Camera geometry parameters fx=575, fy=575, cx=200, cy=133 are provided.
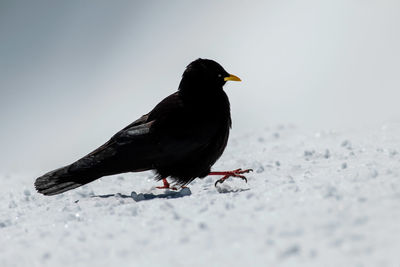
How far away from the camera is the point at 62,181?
6.20m

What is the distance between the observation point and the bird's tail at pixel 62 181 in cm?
610

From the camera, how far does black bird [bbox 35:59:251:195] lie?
6074 millimetres

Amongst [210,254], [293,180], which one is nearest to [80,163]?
[293,180]

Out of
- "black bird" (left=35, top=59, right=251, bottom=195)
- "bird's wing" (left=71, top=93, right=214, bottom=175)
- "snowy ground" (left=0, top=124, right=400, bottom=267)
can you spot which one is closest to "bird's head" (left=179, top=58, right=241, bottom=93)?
"black bird" (left=35, top=59, right=251, bottom=195)

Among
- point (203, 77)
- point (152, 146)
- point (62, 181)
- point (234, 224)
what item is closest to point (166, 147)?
point (152, 146)

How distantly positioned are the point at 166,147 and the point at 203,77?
104cm

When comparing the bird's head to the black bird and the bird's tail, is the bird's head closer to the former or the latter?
the black bird

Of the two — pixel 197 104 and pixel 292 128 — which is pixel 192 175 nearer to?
pixel 197 104

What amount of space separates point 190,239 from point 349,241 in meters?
1.08

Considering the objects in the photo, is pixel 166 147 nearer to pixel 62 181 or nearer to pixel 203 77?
pixel 203 77

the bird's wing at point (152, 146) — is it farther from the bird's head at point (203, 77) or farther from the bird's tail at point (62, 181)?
the bird's head at point (203, 77)

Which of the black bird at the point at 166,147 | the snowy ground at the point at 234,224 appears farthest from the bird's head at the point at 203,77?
the snowy ground at the point at 234,224

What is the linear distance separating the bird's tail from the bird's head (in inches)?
59.5

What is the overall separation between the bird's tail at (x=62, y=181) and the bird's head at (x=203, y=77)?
151cm
